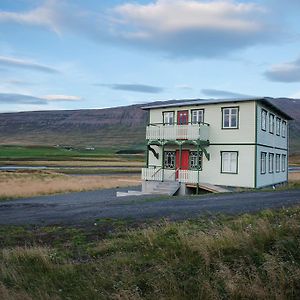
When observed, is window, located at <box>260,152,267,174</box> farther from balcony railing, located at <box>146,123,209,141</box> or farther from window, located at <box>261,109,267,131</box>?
balcony railing, located at <box>146,123,209,141</box>

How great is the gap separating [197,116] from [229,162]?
13.5 ft

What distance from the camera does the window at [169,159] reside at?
105 ft

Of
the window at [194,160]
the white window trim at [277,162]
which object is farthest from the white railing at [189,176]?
the white window trim at [277,162]

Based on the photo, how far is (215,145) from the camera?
97.9ft

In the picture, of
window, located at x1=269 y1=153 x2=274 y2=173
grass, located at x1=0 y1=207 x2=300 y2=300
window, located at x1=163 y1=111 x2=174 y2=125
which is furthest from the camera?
window, located at x1=269 y1=153 x2=274 y2=173

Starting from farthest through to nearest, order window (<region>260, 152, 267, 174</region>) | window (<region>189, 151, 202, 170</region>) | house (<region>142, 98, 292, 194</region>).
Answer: window (<region>189, 151, 202, 170</region>)
window (<region>260, 152, 267, 174</region>)
house (<region>142, 98, 292, 194</region>)

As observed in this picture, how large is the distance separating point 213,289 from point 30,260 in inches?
162

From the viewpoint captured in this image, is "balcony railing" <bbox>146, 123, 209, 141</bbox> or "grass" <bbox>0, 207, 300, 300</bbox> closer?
"grass" <bbox>0, 207, 300, 300</bbox>

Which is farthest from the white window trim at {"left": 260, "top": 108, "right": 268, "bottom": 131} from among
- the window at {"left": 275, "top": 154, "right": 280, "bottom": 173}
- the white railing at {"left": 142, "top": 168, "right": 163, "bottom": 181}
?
the white railing at {"left": 142, "top": 168, "right": 163, "bottom": 181}

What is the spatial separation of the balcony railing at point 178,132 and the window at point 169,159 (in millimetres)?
1631

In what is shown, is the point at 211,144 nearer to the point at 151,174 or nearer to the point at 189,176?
the point at 189,176

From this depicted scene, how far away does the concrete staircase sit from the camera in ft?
96.2

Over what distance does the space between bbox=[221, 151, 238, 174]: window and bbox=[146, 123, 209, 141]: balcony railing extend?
1.77 m

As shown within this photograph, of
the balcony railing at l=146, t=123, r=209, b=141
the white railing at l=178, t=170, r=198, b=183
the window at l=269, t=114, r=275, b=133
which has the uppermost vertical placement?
the window at l=269, t=114, r=275, b=133
